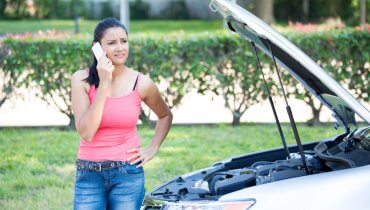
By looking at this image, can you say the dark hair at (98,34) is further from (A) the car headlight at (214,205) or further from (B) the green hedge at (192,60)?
(B) the green hedge at (192,60)

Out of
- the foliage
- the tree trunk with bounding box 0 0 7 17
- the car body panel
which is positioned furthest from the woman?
the foliage

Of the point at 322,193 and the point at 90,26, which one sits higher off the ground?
the point at 90,26

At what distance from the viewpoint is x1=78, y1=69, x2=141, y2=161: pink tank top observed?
4086 mm

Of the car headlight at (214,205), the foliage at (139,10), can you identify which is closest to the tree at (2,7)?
the foliage at (139,10)

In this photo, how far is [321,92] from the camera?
4352 millimetres

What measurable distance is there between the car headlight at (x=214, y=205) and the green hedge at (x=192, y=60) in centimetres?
653

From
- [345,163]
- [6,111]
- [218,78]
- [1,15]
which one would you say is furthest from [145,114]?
[1,15]

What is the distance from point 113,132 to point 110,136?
0.03 meters

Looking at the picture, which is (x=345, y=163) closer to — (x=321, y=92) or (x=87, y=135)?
(x=321, y=92)

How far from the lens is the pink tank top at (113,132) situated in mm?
4086

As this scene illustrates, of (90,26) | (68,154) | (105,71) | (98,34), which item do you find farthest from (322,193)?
(90,26)

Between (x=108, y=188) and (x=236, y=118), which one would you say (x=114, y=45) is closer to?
(x=108, y=188)

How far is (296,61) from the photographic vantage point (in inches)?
149

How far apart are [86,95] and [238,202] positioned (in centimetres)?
113
